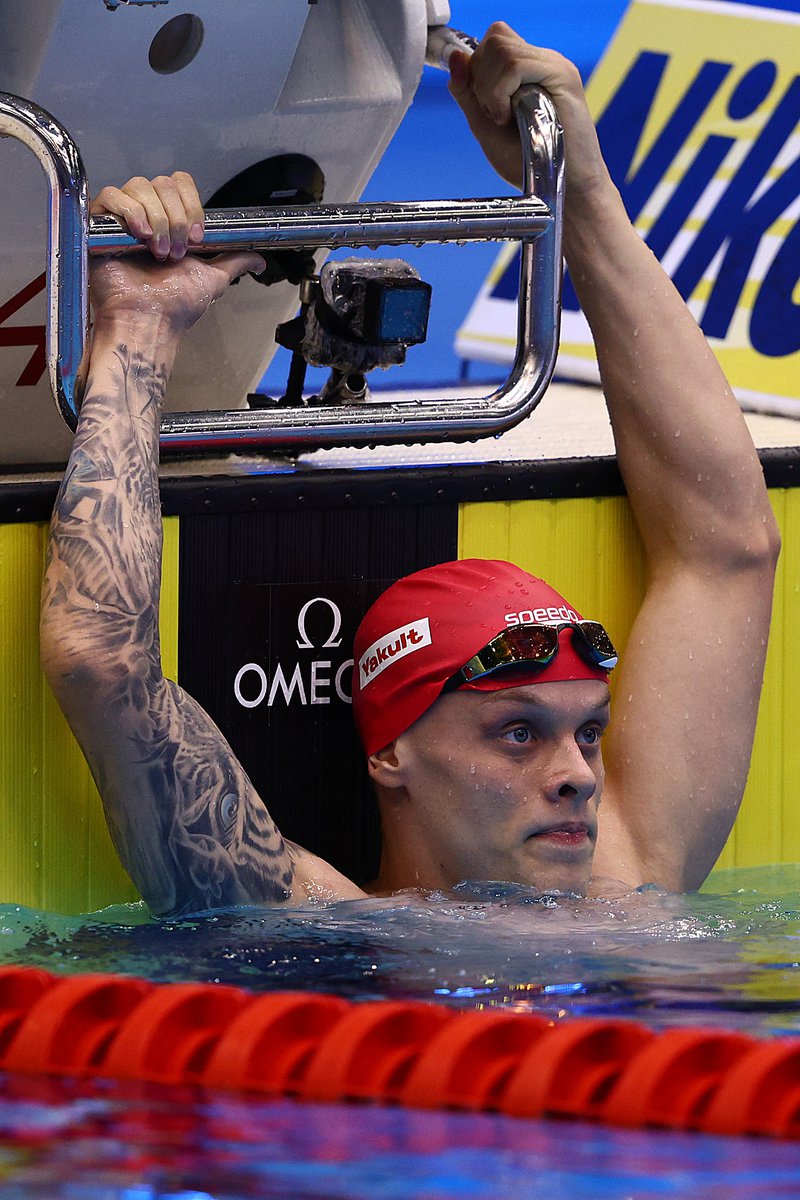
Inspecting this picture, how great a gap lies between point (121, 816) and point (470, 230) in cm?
84

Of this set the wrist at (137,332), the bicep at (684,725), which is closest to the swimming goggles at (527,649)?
the bicep at (684,725)

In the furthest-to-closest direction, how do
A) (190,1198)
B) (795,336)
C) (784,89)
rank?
(784,89), (795,336), (190,1198)

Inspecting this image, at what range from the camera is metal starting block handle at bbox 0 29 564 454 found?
2074 mm

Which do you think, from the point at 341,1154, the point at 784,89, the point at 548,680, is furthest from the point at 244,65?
the point at 784,89

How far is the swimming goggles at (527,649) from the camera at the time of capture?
7.39 ft

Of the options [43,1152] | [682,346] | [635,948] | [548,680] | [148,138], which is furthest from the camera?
[148,138]

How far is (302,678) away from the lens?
8.09 ft

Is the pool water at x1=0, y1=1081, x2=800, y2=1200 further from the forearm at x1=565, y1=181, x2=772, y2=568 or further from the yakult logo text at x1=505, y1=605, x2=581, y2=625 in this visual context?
the forearm at x1=565, y1=181, x2=772, y2=568

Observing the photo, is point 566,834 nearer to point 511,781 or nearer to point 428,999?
point 511,781

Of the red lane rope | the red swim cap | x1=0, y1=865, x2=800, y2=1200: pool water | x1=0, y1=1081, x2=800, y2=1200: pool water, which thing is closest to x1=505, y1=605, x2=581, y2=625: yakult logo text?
the red swim cap

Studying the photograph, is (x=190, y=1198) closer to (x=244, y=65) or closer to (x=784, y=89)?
(x=244, y=65)

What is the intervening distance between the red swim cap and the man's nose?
10cm

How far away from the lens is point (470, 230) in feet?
7.63

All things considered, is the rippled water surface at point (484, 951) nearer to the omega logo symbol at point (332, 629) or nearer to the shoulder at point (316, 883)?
the shoulder at point (316, 883)
